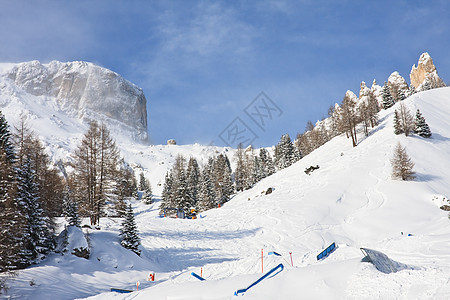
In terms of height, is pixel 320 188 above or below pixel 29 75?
below

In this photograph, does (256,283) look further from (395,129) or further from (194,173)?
(194,173)

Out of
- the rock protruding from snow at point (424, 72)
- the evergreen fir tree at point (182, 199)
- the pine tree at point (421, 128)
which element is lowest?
the evergreen fir tree at point (182, 199)

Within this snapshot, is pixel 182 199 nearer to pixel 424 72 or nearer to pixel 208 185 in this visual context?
pixel 208 185

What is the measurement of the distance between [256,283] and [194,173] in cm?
6975

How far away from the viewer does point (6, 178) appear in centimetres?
1325

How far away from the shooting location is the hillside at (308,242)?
7215 mm

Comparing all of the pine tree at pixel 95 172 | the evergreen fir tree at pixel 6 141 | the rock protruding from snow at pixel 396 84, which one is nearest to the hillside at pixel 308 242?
the pine tree at pixel 95 172

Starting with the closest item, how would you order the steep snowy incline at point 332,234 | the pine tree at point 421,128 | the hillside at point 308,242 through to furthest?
the steep snowy incline at point 332,234 < the hillside at point 308,242 < the pine tree at point 421,128

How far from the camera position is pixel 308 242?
71.2 feet

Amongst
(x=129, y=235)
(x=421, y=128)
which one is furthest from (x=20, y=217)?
(x=421, y=128)

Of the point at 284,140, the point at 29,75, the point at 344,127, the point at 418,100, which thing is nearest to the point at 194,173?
the point at 284,140

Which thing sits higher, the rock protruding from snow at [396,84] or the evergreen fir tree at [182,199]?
the rock protruding from snow at [396,84]

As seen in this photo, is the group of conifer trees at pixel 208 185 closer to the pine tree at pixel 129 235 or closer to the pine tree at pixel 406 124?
the pine tree at pixel 406 124

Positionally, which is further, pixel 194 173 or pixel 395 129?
pixel 194 173
